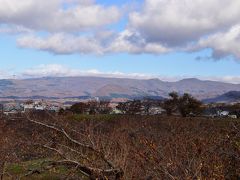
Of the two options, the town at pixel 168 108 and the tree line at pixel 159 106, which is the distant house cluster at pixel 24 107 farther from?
the tree line at pixel 159 106

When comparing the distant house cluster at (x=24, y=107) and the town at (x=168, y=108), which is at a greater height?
the distant house cluster at (x=24, y=107)

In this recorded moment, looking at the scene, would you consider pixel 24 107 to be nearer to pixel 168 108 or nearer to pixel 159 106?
pixel 168 108

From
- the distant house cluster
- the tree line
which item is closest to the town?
the tree line

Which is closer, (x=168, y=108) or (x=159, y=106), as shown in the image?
(x=168, y=108)

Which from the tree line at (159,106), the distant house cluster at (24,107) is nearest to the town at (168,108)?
the tree line at (159,106)

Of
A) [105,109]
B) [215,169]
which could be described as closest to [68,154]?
[215,169]

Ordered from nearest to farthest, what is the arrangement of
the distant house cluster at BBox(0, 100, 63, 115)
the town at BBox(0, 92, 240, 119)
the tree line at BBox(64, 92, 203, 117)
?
the distant house cluster at BBox(0, 100, 63, 115) < the town at BBox(0, 92, 240, 119) < the tree line at BBox(64, 92, 203, 117)

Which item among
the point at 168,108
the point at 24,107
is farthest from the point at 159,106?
the point at 24,107

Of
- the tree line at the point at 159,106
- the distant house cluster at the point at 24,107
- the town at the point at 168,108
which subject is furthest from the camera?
the tree line at the point at 159,106

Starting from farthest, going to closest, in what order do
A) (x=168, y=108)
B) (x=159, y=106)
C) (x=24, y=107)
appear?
(x=159, y=106) < (x=168, y=108) < (x=24, y=107)

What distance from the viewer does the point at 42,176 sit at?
14.1m

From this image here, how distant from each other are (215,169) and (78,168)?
3.96m

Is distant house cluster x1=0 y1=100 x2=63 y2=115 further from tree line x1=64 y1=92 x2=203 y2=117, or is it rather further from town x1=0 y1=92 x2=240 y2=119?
tree line x1=64 y1=92 x2=203 y2=117

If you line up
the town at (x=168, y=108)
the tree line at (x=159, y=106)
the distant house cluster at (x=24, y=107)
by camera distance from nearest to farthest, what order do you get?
the distant house cluster at (x=24, y=107), the town at (x=168, y=108), the tree line at (x=159, y=106)
